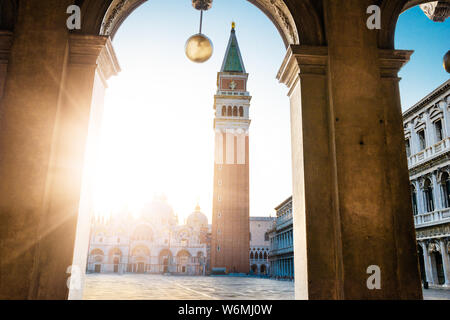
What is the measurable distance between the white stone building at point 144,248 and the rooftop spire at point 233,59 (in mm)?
27734

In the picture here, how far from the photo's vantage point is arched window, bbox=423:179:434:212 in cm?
1966

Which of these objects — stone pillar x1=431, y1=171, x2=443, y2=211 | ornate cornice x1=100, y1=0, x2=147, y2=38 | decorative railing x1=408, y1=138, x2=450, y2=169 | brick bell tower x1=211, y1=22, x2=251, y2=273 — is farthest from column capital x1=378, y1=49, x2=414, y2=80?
brick bell tower x1=211, y1=22, x2=251, y2=273

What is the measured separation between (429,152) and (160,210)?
5852 cm

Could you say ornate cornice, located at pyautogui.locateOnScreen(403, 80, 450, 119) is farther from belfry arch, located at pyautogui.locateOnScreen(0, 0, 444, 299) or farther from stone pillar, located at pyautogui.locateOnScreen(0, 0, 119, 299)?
stone pillar, located at pyautogui.locateOnScreen(0, 0, 119, 299)

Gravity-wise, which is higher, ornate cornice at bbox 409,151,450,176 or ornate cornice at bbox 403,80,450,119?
ornate cornice at bbox 403,80,450,119

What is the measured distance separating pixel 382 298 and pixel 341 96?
6.65 ft

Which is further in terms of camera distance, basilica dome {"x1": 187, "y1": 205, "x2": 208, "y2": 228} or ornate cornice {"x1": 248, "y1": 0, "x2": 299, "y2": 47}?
basilica dome {"x1": 187, "y1": 205, "x2": 208, "y2": 228}

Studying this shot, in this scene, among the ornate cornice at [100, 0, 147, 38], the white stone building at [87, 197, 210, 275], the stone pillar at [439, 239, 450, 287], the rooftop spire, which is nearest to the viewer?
the ornate cornice at [100, 0, 147, 38]

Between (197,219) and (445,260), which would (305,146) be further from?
(197,219)

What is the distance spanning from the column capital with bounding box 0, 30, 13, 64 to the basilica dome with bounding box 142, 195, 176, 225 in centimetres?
6629

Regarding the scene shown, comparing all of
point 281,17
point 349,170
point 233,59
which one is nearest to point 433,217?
point 281,17

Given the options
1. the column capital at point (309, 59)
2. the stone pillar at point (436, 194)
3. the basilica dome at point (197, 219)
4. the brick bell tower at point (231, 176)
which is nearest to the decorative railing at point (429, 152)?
the stone pillar at point (436, 194)

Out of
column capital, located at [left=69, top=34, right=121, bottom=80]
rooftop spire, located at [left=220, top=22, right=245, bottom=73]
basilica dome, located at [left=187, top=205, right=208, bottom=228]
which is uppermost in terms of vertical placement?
rooftop spire, located at [left=220, top=22, right=245, bottom=73]

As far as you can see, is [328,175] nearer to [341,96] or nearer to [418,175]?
[341,96]
